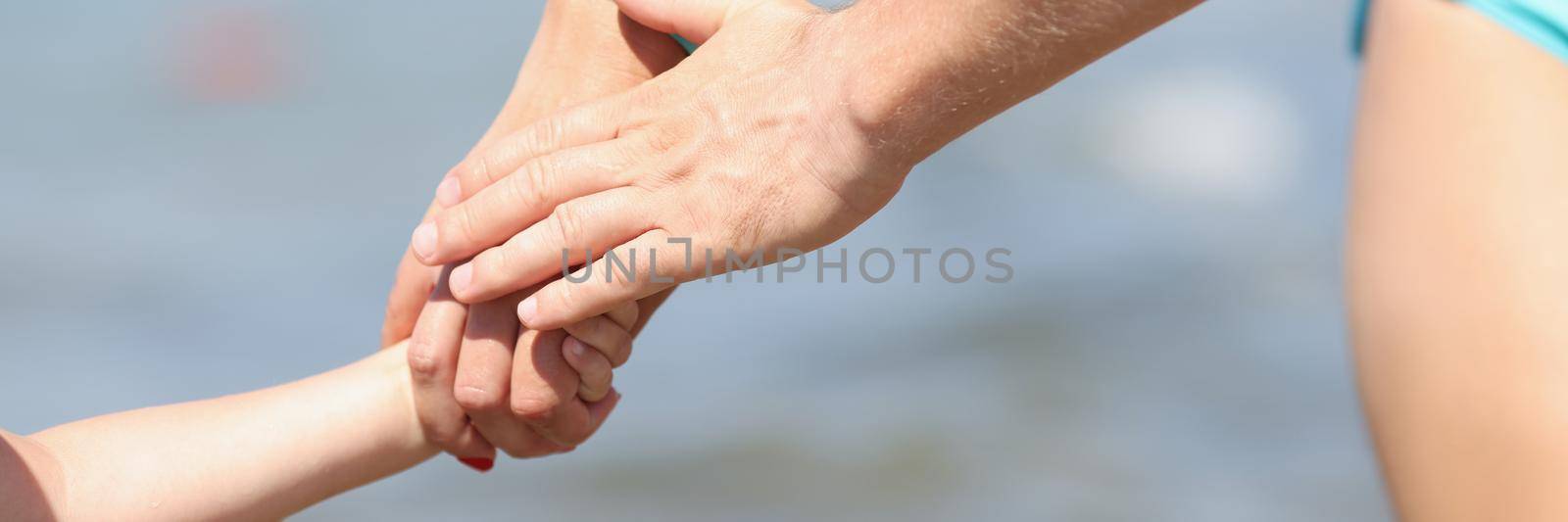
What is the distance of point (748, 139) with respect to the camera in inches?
69.1

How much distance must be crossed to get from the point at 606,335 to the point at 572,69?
16.7 inches

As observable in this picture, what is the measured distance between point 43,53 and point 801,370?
3837 millimetres

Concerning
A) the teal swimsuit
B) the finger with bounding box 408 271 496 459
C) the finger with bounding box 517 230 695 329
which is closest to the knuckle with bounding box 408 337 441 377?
the finger with bounding box 408 271 496 459

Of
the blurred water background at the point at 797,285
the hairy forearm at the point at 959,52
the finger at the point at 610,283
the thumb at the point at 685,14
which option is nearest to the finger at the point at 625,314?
the finger at the point at 610,283

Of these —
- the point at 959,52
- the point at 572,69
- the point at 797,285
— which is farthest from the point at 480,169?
the point at 797,285

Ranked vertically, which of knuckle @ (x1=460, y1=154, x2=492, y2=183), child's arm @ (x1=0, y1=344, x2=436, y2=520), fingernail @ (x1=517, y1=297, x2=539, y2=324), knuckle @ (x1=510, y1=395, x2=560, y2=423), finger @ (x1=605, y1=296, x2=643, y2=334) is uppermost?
knuckle @ (x1=460, y1=154, x2=492, y2=183)

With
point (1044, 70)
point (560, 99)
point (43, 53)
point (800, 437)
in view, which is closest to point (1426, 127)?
point (1044, 70)

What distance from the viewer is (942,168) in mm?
6168

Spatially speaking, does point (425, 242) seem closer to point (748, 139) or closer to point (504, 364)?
point (504, 364)

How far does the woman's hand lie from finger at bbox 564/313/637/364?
0.10 metres

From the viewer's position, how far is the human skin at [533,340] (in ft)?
6.56

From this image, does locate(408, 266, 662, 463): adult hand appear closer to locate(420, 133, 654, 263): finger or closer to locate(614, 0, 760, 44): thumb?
locate(420, 133, 654, 263): finger

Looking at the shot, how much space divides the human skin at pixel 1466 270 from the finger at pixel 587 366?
105 centimetres

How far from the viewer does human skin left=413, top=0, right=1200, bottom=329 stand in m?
1.58
